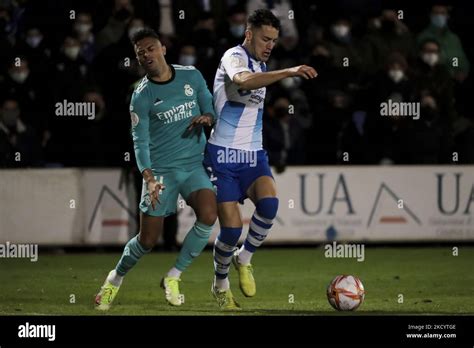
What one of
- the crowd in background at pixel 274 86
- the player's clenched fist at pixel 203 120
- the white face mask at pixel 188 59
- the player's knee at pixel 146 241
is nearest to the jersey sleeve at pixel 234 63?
the player's clenched fist at pixel 203 120

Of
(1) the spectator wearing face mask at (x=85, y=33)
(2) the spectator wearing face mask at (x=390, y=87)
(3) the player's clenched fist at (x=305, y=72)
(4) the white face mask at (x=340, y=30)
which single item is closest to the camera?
(3) the player's clenched fist at (x=305, y=72)

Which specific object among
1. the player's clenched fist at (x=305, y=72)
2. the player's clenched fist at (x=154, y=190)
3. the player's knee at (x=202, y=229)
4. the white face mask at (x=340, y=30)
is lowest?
the player's knee at (x=202, y=229)

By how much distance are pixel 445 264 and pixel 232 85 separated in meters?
5.23

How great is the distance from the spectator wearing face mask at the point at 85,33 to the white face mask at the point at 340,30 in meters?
3.60

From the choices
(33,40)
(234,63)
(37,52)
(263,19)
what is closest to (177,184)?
(234,63)

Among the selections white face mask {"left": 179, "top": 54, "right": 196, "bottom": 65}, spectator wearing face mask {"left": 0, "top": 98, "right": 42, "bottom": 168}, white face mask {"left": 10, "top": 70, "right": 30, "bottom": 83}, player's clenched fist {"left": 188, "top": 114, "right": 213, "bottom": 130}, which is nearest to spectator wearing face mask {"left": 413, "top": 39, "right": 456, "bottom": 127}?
white face mask {"left": 179, "top": 54, "right": 196, "bottom": 65}

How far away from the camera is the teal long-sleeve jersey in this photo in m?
11.4

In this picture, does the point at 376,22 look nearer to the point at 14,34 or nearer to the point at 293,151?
the point at 293,151

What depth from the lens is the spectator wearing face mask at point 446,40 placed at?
744 inches

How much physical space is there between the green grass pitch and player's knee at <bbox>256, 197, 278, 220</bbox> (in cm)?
85

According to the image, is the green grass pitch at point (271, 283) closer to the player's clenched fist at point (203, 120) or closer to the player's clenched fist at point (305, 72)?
the player's clenched fist at point (203, 120)

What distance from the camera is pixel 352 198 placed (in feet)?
57.8

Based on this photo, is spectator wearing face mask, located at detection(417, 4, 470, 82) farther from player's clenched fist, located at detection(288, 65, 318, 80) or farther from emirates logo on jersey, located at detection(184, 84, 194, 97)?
player's clenched fist, located at detection(288, 65, 318, 80)
